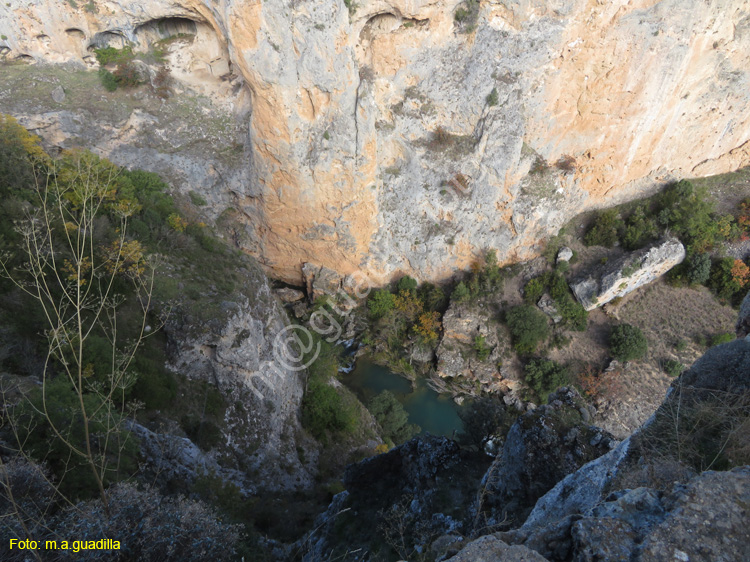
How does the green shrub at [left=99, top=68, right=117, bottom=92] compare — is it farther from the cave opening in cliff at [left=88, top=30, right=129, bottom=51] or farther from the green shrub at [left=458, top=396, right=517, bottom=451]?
the green shrub at [left=458, top=396, right=517, bottom=451]

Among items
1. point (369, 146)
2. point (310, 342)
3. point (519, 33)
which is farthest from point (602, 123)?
point (310, 342)

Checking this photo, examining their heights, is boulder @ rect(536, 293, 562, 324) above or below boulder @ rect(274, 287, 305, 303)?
below

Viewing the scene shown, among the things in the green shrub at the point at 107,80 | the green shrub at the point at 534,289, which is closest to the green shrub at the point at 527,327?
the green shrub at the point at 534,289

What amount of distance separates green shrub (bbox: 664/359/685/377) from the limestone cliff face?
720 centimetres

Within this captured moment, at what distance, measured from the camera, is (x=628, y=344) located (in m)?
Result: 16.1

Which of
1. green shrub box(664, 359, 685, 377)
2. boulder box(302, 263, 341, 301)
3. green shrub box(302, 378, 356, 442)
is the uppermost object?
boulder box(302, 263, 341, 301)

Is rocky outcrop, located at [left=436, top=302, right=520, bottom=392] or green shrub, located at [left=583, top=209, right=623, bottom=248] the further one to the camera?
rocky outcrop, located at [left=436, top=302, right=520, bottom=392]

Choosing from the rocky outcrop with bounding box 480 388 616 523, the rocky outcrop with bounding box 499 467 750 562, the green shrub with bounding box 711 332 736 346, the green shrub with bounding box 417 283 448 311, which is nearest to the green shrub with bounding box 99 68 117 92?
the green shrub with bounding box 417 283 448 311

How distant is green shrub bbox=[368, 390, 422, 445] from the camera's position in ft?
53.5

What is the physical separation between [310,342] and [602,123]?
15.0 meters

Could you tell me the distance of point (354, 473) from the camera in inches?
404

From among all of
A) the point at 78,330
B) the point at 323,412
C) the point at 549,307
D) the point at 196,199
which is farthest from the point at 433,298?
the point at 78,330

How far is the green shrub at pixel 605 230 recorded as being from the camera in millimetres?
17547

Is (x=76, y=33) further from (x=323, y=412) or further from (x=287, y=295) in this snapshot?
(x=323, y=412)
